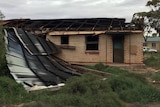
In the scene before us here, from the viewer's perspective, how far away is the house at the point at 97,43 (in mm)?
22375

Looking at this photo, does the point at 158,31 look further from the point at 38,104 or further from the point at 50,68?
the point at 38,104

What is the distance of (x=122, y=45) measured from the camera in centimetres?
2277

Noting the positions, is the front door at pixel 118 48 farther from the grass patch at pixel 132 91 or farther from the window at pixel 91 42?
the grass patch at pixel 132 91

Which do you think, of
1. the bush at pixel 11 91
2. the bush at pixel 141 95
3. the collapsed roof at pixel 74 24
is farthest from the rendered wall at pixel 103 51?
the bush at pixel 11 91

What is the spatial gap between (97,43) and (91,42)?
17.1 inches

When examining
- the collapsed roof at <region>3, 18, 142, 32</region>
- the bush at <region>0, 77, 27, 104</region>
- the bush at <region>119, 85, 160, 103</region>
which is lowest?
the bush at <region>119, 85, 160, 103</region>

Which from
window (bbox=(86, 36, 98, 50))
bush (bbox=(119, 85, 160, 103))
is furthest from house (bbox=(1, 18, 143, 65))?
bush (bbox=(119, 85, 160, 103))

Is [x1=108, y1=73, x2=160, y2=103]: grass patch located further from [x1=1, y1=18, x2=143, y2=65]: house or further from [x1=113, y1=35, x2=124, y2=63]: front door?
[x1=113, y1=35, x2=124, y2=63]: front door

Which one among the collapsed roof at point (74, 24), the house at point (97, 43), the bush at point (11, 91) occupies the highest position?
the collapsed roof at point (74, 24)

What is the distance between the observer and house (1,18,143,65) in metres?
22.4

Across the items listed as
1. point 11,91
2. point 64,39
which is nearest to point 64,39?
point 64,39

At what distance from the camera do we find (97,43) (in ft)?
74.9

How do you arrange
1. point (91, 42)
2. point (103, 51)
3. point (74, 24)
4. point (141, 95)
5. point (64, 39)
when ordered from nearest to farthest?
point (141, 95), point (103, 51), point (91, 42), point (64, 39), point (74, 24)

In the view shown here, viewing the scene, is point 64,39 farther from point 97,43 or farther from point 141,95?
point 141,95
